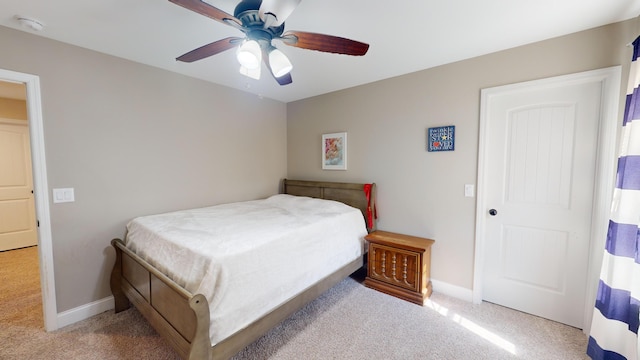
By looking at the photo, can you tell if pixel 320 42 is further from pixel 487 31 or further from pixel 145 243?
pixel 145 243

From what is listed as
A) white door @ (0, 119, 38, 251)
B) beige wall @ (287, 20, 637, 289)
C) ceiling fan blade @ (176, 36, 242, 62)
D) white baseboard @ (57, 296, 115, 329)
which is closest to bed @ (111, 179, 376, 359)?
white baseboard @ (57, 296, 115, 329)

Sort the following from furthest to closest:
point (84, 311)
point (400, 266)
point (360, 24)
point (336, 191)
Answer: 1. point (336, 191)
2. point (400, 266)
3. point (84, 311)
4. point (360, 24)

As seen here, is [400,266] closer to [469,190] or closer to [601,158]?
[469,190]

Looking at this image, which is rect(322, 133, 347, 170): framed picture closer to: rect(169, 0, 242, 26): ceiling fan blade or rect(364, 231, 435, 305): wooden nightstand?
rect(364, 231, 435, 305): wooden nightstand

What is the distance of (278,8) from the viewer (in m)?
1.22

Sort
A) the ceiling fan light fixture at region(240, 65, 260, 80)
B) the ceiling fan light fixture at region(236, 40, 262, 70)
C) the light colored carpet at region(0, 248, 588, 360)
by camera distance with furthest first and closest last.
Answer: the light colored carpet at region(0, 248, 588, 360)
the ceiling fan light fixture at region(240, 65, 260, 80)
the ceiling fan light fixture at region(236, 40, 262, 70)

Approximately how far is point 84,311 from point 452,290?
3.56m

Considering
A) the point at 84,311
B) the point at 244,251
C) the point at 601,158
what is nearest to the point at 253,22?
the point at 244,251

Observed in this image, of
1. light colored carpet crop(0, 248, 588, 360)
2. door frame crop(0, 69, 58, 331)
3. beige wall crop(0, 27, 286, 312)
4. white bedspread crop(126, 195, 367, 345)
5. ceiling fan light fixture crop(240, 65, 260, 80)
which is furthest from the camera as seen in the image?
beige wall crop(0, 27, 286, 312)

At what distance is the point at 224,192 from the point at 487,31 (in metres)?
3.19

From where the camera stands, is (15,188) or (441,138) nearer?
(441,138)

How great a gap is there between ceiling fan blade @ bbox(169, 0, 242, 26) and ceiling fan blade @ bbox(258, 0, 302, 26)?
0.19 m

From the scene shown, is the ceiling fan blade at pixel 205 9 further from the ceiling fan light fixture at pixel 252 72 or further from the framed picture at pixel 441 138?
the framed picture at pixel 441 138

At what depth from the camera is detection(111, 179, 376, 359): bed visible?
1.47 metres
